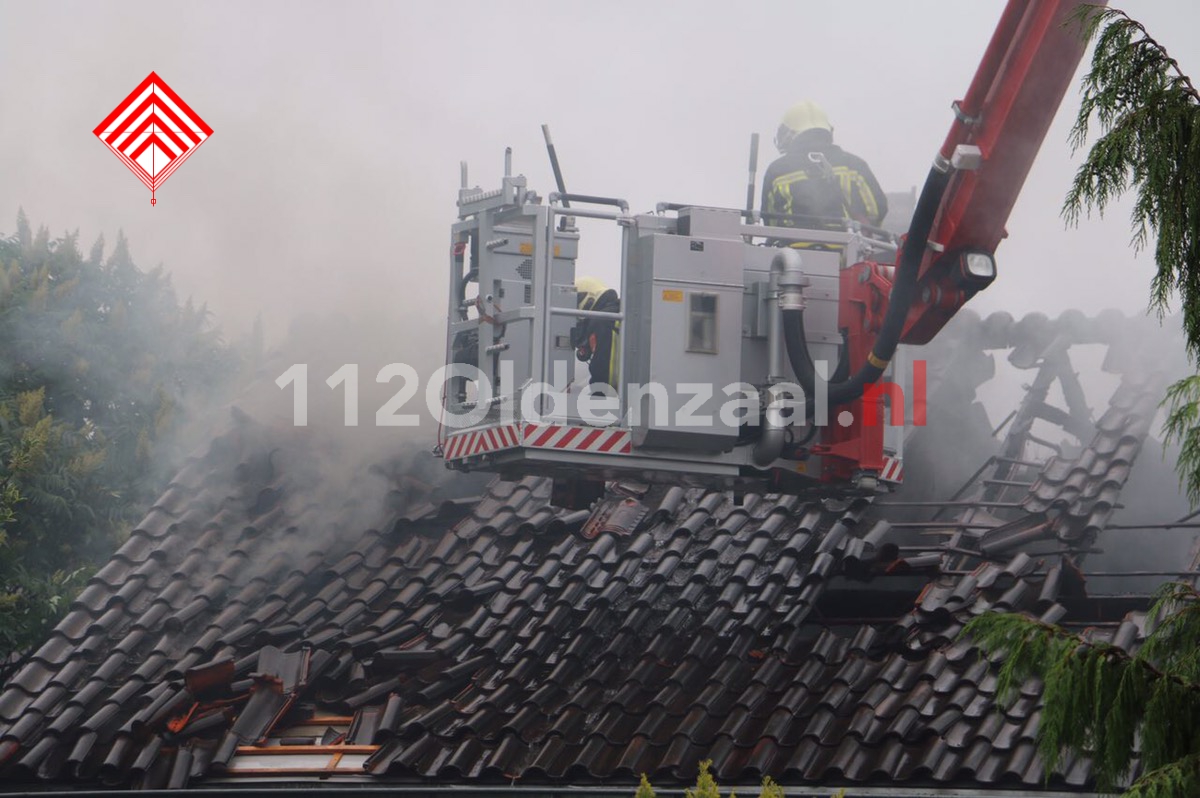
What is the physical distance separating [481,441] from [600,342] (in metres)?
1.02

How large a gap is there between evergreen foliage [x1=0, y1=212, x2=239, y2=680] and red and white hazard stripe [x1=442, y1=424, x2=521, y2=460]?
7.14 meters

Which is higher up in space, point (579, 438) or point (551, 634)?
point (579, 438)

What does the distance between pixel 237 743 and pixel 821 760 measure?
154 inches

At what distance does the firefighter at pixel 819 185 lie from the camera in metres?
11.6

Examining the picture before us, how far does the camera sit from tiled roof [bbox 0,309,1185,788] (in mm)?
10289

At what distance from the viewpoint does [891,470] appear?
11.0 m

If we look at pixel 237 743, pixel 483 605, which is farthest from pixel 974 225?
pixel 237 743

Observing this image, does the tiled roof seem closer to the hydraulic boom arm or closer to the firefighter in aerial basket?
the firefighter in aerial basket

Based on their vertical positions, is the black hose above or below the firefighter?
below

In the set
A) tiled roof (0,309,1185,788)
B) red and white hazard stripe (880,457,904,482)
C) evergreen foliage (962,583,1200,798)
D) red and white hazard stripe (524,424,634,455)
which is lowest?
tiled roof (0,309,1185,788)

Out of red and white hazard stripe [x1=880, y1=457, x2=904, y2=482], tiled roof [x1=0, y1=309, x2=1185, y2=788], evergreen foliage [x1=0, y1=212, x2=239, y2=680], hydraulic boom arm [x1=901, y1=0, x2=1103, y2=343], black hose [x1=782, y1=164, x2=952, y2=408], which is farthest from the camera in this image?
evergreen foliage [x1=0, y1=212, x2=239, y2=680]

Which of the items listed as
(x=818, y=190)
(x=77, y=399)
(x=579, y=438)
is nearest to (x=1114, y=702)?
(x=579, y=438)

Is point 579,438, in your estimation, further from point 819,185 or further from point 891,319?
point 819,185

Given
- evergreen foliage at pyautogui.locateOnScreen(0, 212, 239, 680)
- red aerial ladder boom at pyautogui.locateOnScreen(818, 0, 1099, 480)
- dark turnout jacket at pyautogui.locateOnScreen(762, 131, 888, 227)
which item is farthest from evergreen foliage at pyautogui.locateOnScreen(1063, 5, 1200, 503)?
evergreen foliage at pyautogui.locateOnScreen(0, 212, 239, 680)
